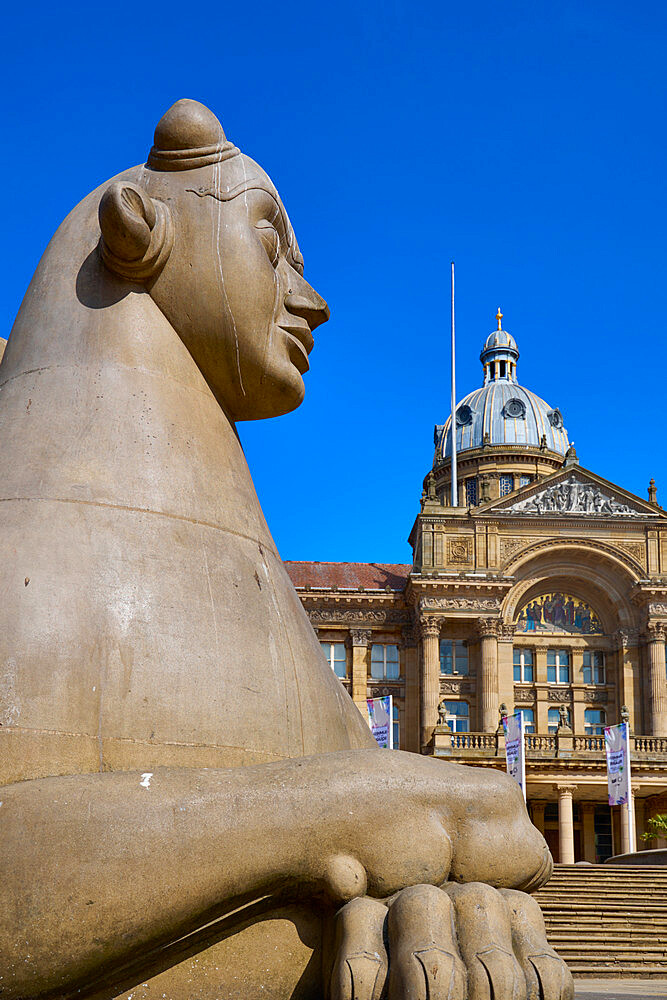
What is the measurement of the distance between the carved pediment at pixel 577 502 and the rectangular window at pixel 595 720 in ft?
24.5

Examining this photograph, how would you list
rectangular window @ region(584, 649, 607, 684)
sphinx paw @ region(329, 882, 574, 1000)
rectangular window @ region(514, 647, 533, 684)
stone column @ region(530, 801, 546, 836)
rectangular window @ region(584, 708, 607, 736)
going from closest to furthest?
sphinx paw @ region(329, 882, 574, 1000), stone column @ region(530, 801, 546, 836), rectangular window @ region(584, 708, 607, 736), rectangular window @ region(514, 647, 533, 684), rectangular window @ region(584, 649, 607, 684)

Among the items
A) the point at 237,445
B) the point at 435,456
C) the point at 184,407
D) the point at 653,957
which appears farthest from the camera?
the point at 435,456

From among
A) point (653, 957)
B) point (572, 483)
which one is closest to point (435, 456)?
point (572, 483)

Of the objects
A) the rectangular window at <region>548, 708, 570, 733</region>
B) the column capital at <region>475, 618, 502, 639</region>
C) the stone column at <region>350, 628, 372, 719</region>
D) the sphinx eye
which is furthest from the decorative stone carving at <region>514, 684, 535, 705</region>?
the sphinx eye

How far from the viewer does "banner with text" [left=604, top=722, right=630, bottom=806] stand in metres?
29.4

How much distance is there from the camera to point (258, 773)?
2.92 m

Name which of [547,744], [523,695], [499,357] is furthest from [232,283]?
[499,357]

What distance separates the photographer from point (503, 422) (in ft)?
197

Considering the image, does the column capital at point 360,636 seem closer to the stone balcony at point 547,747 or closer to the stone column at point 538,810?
the stone balcony at point 547,747

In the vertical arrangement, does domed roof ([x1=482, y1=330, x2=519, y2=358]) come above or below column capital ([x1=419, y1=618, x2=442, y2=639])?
above

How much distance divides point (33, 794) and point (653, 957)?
12.1 meters

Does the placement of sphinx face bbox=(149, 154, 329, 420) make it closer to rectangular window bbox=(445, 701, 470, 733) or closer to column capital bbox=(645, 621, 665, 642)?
rectangular window bbox=(445, 701, 470, 733)

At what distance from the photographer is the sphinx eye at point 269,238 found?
154 inches

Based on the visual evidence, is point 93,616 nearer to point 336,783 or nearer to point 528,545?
point 336,783
